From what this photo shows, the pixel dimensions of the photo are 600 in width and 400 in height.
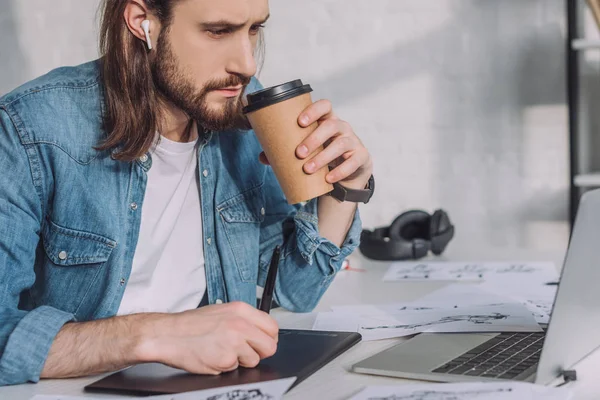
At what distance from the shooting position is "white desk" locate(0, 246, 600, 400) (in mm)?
858

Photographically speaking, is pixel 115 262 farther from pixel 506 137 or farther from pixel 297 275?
pixel 506 137

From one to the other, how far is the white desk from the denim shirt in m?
0.06

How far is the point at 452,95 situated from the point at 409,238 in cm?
122

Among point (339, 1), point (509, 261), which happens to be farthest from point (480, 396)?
point (339, 1)

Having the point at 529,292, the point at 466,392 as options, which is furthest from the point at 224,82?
the point at 466,392

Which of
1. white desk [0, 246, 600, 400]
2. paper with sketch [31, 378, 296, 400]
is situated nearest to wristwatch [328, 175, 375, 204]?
white desk [0, 246, 600, 400]

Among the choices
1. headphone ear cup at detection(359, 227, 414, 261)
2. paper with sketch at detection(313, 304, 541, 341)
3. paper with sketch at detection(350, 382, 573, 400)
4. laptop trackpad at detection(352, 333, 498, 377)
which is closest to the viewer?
paper with sketch at detection(350, 382, 573, 400)

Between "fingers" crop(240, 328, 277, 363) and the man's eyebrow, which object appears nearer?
"fingers" crop(240, 328, 277, 363)

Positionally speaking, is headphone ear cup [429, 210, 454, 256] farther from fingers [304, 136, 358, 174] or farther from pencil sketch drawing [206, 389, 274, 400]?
pencil sketch drawing [206, 389, 274, 400]

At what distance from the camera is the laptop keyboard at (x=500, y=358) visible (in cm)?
87

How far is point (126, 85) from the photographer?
1.35m

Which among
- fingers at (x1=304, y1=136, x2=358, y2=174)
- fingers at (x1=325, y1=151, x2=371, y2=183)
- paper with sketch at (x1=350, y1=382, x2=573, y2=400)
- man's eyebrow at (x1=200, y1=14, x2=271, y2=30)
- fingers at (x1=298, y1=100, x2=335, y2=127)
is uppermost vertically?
man's eyebrow at (x1=200, y1=14, x2=271, y2=30)

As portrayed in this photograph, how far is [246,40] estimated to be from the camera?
1304 mm

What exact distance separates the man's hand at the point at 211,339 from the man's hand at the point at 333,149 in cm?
28
